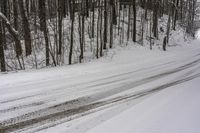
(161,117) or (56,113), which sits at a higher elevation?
(56,113)

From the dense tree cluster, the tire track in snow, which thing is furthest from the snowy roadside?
the dense tree cluster

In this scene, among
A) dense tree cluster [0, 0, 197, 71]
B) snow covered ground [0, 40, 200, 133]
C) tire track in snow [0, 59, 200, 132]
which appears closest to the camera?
tire track in snow [0, 59, 200, 132]

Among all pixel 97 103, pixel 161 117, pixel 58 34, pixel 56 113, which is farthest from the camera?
pixel 58 34

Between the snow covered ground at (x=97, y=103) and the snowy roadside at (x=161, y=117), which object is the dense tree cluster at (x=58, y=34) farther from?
the snowy roadside at (x=161, y=117)

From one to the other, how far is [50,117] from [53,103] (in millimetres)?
1294

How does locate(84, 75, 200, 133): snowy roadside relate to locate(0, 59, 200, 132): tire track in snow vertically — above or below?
below

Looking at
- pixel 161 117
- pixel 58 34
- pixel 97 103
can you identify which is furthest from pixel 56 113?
pixel 58 34

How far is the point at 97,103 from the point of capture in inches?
353

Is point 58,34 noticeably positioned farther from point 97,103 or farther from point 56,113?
point 56,113

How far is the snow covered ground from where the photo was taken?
23.1 feet

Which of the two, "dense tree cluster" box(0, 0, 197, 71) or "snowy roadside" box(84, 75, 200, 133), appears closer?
"snowy roadside" box(84, 75, 200, 133)

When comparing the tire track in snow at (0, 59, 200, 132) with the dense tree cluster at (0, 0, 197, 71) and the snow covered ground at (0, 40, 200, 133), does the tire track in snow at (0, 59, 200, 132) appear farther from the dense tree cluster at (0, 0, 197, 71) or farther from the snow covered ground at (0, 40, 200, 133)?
the dense tree cluster at (0, 0, 197, 71)

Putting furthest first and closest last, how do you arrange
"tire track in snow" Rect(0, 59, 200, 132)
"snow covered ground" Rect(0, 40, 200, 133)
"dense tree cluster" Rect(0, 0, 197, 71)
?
"dense tree cluster" Rect(0, 0, 197, 71) < "snow covered ground" Rect(0, 40, 200, 133) < "tire track in snow" Rect(0, 59, 200, 132)

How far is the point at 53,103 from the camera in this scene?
8727 mm
